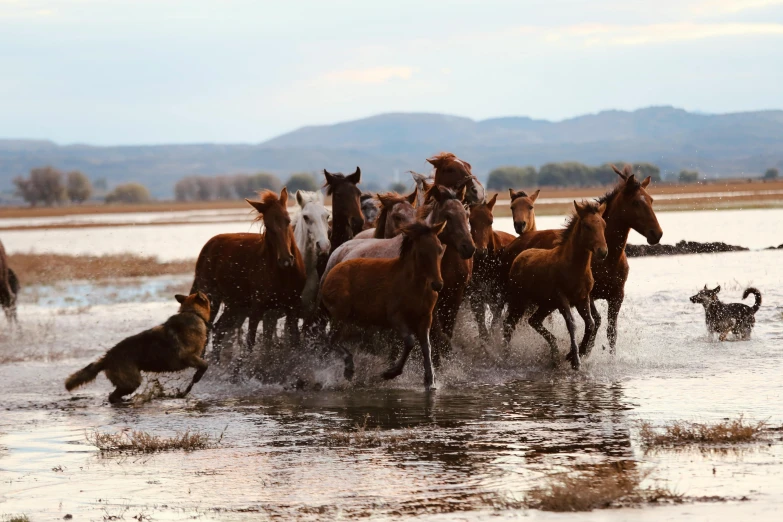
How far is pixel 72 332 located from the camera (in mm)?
17312

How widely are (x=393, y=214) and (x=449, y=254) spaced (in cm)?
108

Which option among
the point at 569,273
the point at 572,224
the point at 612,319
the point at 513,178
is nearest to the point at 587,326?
the point at 569,273

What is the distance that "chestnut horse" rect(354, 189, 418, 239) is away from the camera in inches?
448

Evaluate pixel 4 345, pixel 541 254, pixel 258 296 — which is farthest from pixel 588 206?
pixel 4 345

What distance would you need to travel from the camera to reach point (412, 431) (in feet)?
26.7

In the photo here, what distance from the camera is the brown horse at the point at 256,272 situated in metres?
11.1

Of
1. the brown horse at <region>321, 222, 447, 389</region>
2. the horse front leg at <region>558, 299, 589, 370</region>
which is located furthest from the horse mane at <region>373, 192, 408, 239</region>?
the horse front leg at <region>558, 299, 589, 370</region>

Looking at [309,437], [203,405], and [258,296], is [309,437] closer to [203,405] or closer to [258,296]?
[203,405]

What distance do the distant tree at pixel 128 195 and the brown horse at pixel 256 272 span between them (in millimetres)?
140782

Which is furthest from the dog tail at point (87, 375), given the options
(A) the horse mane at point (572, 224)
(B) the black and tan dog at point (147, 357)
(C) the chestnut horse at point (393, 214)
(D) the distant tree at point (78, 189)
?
(D) the distant tree at point (78, 189)

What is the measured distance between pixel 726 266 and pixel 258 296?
12915mm

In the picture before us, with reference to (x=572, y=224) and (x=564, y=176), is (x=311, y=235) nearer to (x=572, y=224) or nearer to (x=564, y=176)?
(x=572, y=224)

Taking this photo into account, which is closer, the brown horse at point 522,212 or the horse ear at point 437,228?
the horse ear at point 437,228

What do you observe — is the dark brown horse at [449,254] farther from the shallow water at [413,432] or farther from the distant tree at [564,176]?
the distant tree at [564,176]
